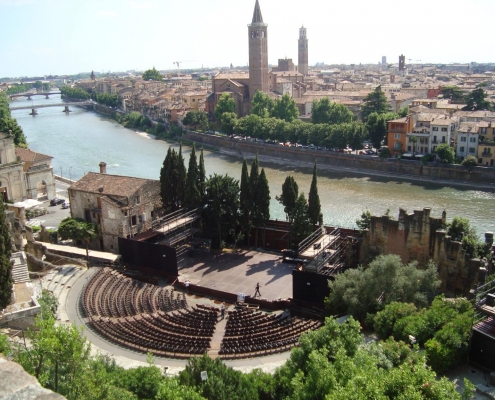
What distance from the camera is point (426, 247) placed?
25.7 meters

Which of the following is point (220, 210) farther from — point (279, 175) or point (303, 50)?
point (303, 50)

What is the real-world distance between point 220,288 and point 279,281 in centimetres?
319

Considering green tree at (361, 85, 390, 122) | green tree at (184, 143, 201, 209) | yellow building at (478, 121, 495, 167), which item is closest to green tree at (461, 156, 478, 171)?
yellow building at (478, 121, 495, 167)

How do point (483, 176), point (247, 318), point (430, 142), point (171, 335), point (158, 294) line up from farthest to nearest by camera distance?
point (430, 142) → point (483, 176) → point (158, 294) → point (247, 318) → point (171, 335)

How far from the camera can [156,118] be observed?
100 metres

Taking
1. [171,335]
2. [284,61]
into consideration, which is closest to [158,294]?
[171,335]

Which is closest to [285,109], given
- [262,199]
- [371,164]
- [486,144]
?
[371,164]

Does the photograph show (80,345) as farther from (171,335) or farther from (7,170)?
(7,170)

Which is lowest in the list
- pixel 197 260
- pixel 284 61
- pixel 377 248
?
pixel 197 260

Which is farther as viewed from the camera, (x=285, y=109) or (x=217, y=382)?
(x=285, y=109)

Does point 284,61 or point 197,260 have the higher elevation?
point 284,61

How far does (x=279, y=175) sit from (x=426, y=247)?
35.9 meters

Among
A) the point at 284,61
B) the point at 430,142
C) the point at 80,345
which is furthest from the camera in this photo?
the point at 284,61

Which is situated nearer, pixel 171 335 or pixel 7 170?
pixel 171 335
